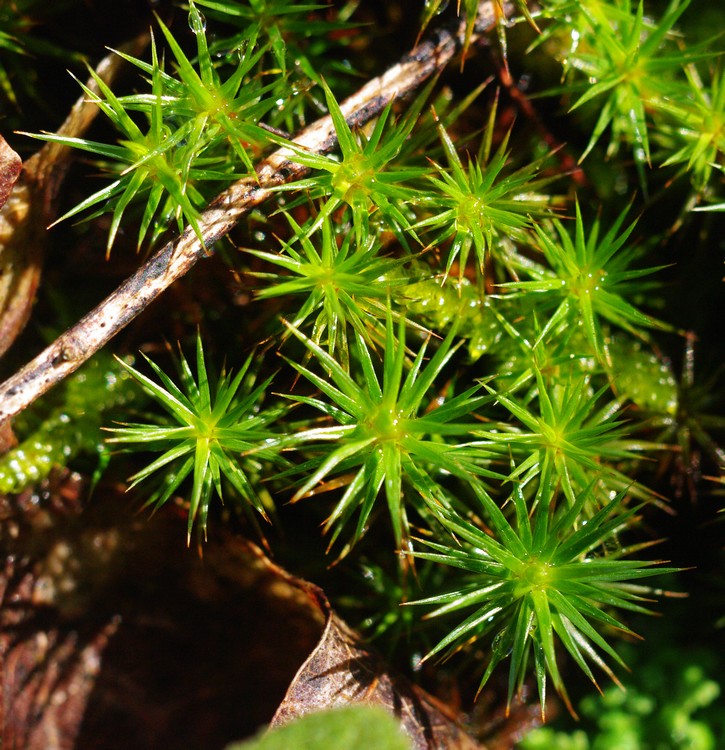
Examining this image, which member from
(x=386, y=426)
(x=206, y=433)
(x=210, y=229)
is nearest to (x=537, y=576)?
(x=386, y=426)

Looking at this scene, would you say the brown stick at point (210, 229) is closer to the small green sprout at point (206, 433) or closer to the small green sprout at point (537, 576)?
the small green sprout at point (206, 433)

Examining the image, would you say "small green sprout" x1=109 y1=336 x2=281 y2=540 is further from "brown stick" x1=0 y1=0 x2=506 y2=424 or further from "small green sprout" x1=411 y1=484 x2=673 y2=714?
"small green sprout" x1=411 y1=484 x2=673 y2=714

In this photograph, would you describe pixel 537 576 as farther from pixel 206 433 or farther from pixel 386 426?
pixel 206 433

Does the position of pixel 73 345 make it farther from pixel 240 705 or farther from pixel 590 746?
pixel 590 746

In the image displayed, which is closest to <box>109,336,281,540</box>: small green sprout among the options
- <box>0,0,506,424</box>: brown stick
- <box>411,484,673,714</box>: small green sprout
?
<box>0,0,506,424</box>: brown stick

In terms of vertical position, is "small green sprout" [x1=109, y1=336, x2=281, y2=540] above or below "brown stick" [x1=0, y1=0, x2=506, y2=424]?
below

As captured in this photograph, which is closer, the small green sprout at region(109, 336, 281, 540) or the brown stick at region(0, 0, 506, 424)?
the brown stick at region(0, 0, 506, 424)

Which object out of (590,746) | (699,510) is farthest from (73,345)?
Result: (590,746)

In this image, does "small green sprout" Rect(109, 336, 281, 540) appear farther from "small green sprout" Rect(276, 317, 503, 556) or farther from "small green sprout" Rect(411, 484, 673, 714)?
"small green sprout" Rect(411, 484, 673, 714)
